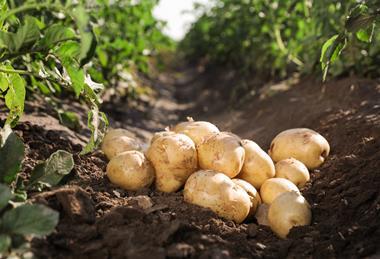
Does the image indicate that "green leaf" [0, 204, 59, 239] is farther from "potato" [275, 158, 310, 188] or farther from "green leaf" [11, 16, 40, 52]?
"potato" [275, 158, 310, 188]

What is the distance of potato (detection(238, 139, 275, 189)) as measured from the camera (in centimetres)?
249

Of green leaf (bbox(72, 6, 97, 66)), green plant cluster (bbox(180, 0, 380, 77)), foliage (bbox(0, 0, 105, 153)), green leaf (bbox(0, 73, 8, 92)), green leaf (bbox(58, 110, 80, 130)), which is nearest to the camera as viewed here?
green leaf (bbox(72, 6, 97, 66))

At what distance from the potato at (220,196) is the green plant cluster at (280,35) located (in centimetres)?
153

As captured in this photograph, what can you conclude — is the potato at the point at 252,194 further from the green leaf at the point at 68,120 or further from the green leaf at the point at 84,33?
the green leaf at the point at 68,120

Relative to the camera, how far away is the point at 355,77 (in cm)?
424

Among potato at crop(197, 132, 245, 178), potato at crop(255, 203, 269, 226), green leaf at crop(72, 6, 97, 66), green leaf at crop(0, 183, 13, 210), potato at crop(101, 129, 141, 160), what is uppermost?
green leaf at crop(72, 6, 97, 66)

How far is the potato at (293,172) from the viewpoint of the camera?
253 centimetres

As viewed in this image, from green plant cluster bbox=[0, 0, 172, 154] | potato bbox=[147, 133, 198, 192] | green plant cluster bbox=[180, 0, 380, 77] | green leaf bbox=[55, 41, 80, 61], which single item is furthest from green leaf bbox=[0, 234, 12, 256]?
green plant cluster bbox=[180, 0, 380, 77]

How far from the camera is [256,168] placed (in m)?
2.48

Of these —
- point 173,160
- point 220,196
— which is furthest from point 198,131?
point 220,196

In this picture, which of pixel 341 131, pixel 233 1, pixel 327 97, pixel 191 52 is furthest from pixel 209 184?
pixel 191 52

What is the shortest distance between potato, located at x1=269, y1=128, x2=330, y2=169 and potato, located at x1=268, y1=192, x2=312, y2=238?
1.75ft

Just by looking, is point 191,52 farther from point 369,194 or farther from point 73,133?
point 369,194

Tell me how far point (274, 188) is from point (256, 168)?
0.54 feet
